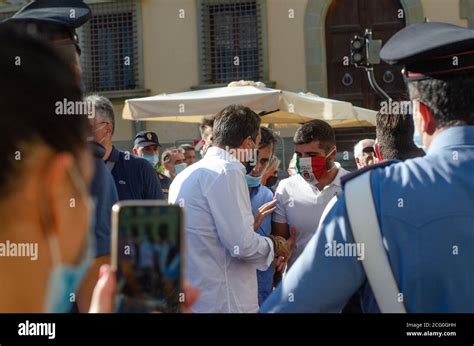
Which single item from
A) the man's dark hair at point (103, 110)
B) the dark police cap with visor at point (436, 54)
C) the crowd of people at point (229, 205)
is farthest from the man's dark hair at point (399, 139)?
the dark police cap with visor at point (436, 54)

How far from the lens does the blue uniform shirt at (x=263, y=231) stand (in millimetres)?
3818

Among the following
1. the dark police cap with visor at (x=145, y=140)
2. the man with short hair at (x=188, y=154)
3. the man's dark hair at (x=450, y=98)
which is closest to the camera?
the man's dark hair at (x=450, y=98)

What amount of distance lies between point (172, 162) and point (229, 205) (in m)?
4.66

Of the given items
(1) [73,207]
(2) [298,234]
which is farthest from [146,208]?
(2) [298,234]

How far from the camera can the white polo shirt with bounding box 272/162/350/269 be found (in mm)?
3846

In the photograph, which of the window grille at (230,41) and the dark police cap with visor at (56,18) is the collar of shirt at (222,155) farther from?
the window grille at (230,41)

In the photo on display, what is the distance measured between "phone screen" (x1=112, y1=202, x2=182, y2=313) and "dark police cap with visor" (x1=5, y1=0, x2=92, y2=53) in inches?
44.0

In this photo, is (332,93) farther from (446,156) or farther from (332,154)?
(446,156)

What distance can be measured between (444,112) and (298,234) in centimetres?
212

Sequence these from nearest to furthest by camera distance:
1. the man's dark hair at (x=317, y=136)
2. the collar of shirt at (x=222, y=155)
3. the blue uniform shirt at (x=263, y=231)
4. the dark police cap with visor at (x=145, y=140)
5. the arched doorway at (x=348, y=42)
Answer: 1. the collar of shirt at (x=222, y=155)
2. the blue uniform shirt at (x=263, y=231)
3. the man's dark hair at (x=317, y=136)
4. the dark police cap with visor at (x=145, y=140)
5. the arched doorway at (x=348, y=42)

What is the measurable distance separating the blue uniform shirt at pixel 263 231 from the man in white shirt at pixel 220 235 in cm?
68

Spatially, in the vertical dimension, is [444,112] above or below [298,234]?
above

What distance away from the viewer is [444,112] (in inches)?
69.8

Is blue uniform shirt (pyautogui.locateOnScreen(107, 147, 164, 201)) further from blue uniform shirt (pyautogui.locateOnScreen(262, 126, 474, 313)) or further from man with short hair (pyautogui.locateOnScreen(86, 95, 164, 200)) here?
blue uniform shirt (pyautogui.locateOnScreen(262, 126, 474, 313))
